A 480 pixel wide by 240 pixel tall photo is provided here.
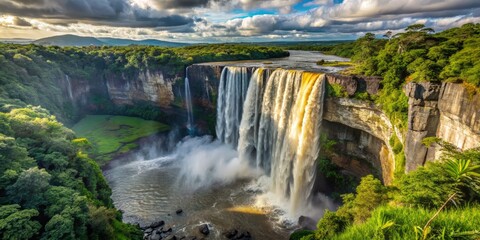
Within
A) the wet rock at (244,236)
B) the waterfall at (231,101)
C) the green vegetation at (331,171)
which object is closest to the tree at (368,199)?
the wet rock at (244,236)

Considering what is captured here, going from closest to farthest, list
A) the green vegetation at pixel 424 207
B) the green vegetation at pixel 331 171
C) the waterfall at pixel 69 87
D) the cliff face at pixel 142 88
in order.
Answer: the green vegetation at pixel 424 207 < the green vegetation at pixel 331 171 < the cliff face at pixel 142 88 < the waterfall at pixel 69 87

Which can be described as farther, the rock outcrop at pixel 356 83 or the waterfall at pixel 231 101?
the waterfall at pixel 231 101

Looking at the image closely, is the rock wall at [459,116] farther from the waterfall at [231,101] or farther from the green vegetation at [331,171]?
the waterfall at [231,101]

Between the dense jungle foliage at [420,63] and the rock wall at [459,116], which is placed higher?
the dense jungle foliage at [420,63]

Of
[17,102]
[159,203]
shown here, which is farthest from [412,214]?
[17,102]

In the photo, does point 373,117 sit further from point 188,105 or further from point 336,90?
point 188,105

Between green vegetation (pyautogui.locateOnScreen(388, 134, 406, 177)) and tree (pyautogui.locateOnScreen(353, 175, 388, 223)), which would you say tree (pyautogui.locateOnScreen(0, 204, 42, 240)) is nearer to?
tree (pyautogui.locateOnScreen(353, 175, 388, 223))

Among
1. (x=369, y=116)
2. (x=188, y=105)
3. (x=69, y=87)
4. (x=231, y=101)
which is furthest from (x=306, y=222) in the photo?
(x=69, y=87)
